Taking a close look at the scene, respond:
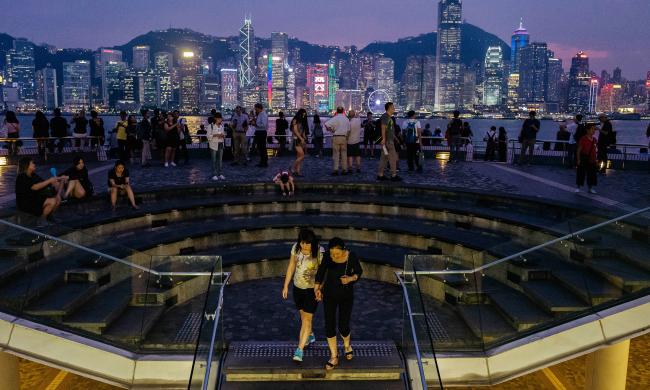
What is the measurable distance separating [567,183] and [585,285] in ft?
28.7

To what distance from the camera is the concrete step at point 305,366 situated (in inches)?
232

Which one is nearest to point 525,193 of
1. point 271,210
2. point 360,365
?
point 271,210

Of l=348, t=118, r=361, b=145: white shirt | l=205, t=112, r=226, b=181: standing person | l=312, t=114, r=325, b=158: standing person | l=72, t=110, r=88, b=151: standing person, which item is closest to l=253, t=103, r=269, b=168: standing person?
l=205, t=112, r=226, b=181: standing person

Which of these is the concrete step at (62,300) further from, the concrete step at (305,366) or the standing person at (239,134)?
the standing person at (239,134)

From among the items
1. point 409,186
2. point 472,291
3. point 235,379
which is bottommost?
point 235,379

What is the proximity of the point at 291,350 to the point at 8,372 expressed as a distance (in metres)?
3.49

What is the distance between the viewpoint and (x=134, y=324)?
6434 mm

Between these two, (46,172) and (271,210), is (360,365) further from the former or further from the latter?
(46,172)

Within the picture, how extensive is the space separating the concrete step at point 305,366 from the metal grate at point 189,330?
51 centimetres

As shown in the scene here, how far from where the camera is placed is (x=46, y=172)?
607 inches

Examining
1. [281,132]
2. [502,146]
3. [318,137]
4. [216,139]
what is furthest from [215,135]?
[502,146]

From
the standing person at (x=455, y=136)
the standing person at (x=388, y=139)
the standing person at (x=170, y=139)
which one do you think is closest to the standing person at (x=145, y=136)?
the standing person at (x=170, y=139)

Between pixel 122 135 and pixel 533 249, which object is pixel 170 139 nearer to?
pixel 122 135

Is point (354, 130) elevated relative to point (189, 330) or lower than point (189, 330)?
elevated
